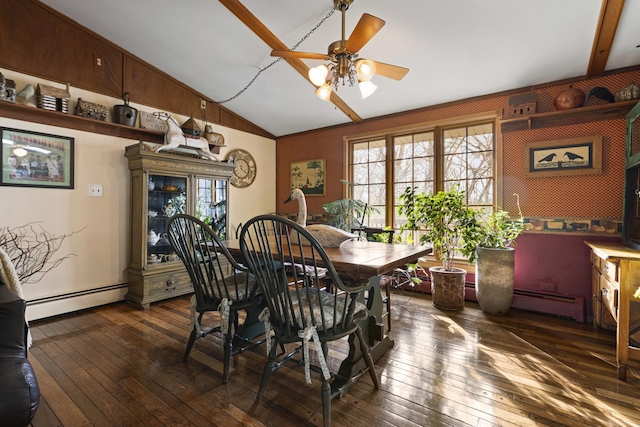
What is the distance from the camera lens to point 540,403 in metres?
1.65

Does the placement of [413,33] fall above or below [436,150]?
above

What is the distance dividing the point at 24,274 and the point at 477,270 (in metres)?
4.43

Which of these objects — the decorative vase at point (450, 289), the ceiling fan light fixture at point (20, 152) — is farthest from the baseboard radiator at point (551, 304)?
the ceiling fan light fixture at point (20, 152)

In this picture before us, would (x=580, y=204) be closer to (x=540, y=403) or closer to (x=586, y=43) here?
(x=586, y=43)

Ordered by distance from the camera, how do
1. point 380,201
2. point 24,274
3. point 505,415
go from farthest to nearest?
point 380,201
point 24,274
point 505,415

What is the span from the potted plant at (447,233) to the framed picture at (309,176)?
1810 mm

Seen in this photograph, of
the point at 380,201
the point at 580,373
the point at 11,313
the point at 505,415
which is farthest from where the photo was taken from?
the point at 380,201

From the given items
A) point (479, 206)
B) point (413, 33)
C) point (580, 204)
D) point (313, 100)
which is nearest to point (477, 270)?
point (479, 206)

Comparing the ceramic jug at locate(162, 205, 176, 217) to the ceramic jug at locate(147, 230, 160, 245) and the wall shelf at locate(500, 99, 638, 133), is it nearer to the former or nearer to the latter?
the ceramic jug at locate(147, 230, 160, 245)

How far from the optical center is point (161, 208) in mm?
3555

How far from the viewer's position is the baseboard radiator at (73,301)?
2850mm

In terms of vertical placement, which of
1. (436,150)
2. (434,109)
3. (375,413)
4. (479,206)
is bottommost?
(375,413)

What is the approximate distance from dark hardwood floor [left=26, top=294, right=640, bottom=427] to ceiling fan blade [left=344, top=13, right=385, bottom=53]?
215 centimetres

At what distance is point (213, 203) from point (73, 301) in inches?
70.9
